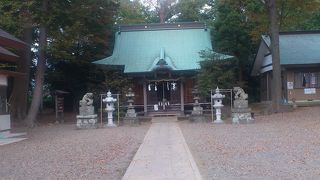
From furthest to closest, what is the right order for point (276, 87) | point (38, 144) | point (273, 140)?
point (276, 87), point (38, 144), point (273, 140)

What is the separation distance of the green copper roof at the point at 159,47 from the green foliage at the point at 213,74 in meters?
1.29

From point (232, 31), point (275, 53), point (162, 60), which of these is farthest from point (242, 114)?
point (232, 31)

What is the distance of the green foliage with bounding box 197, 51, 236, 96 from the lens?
30031 mm

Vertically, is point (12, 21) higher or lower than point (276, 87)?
higher

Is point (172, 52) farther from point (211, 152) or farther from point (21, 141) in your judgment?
point (211, 152)

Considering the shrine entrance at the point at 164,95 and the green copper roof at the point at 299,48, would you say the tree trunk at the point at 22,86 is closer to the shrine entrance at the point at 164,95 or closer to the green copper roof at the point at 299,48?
the shrine entrance at the point at 164,95

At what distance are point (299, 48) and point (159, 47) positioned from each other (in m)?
11.0

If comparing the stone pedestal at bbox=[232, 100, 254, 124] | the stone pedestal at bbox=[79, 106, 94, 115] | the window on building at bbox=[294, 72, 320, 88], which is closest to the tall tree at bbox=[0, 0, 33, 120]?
the stone pedestal at bbox=[79, 106, 94, 115]

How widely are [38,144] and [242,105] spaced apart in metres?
11.9

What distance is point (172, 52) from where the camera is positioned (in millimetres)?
35062

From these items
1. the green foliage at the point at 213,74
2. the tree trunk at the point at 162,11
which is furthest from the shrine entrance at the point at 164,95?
the tree trunk at the point at 162,11

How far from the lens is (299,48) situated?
35.6 meters

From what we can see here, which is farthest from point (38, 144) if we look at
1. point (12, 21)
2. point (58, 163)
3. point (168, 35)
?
point (168, 35)

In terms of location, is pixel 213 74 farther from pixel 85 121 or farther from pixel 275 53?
pixel 85 121
